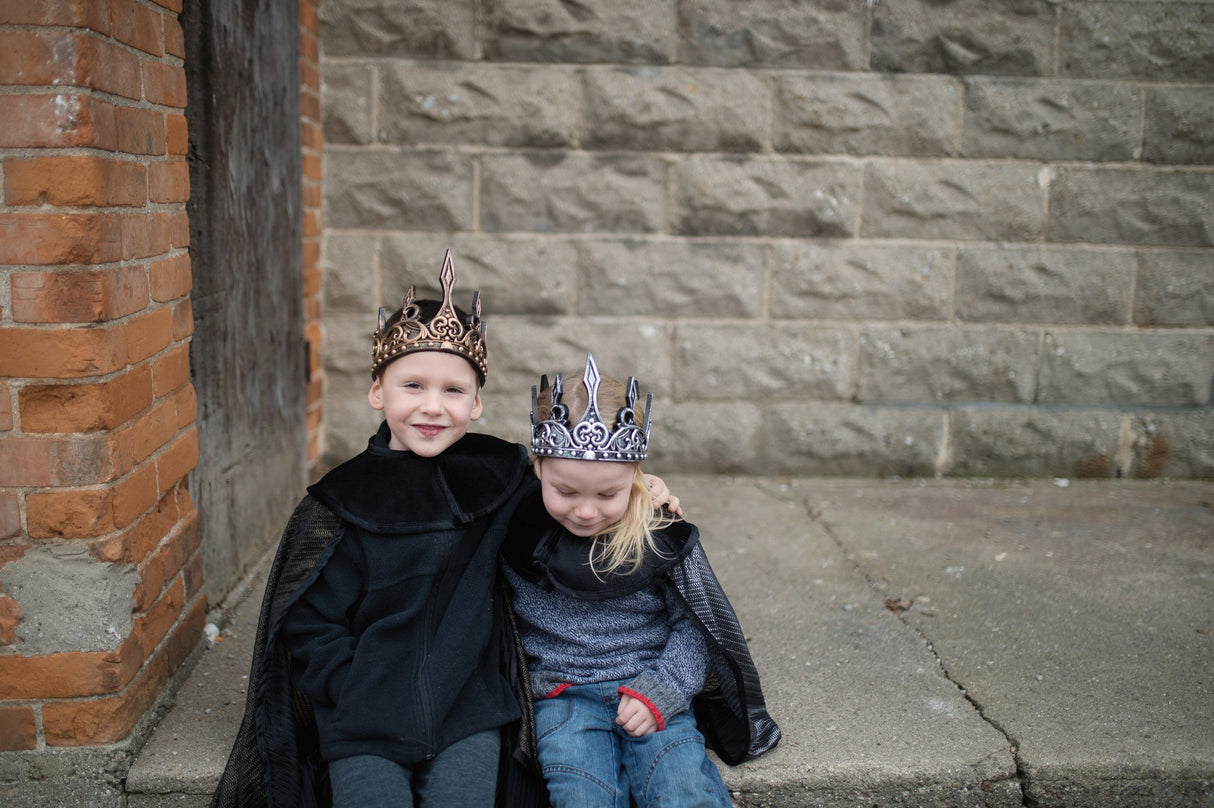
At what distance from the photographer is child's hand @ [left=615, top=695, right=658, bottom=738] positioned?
2.23m

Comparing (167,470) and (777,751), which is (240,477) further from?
(777,751)

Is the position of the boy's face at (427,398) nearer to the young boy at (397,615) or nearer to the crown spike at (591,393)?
the young boy at (397,615)

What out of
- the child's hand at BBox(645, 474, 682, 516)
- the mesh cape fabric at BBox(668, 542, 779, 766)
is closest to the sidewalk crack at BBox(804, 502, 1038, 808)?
the mesh cape fabric at BBox(668, 542, 779, 766)

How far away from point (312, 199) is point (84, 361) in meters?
2.05

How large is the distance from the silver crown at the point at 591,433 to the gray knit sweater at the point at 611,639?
373 millimetres

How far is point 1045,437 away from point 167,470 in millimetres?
3633

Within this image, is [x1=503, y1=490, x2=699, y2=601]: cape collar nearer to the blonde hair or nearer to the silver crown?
the blonde hair

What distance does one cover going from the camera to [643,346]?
432 cm

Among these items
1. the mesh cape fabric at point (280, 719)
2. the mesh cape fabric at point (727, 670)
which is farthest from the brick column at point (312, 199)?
the mesh cape fabric at point (727, 670)

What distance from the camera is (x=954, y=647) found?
117 inches

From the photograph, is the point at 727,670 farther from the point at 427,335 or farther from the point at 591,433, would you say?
the point at 427,335

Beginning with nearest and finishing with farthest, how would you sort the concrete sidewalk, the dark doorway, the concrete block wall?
the concrete sidewalk
the dark doorway
the concrete block wall

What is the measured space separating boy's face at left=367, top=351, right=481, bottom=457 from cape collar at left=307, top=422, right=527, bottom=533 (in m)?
0.05

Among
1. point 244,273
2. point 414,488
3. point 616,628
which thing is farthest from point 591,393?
point 244,273
